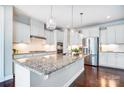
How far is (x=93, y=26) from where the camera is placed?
660cm

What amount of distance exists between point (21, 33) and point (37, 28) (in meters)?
1.14

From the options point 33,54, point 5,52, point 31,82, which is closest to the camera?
point 31,82

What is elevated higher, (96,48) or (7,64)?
(96,48)

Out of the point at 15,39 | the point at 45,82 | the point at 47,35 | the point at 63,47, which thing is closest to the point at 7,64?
the point at 15,39

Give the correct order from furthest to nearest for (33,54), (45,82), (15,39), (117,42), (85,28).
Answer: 1. (85,28)
2. (117,42)
3. (33,54)
4. (15,39)
5. (45,82)

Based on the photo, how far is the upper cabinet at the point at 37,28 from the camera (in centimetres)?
523

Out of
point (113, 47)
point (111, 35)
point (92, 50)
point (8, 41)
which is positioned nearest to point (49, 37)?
point (92, 50)

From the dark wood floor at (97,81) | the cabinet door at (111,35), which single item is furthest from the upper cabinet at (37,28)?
the cabinet door at (111,35)

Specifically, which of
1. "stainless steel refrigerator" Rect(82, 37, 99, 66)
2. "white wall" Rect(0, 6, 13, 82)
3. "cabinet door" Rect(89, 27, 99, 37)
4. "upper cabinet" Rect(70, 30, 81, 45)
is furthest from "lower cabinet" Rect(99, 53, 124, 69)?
"white wall" Rect(0, 6, 13, 82)

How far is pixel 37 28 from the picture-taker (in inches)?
218

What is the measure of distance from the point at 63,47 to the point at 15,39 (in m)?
3.82

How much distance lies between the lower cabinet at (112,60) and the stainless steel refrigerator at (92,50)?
0.85ft

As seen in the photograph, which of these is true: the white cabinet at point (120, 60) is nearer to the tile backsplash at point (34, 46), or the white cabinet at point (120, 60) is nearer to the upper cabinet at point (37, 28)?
the tile backsplash at point (34, 46)
